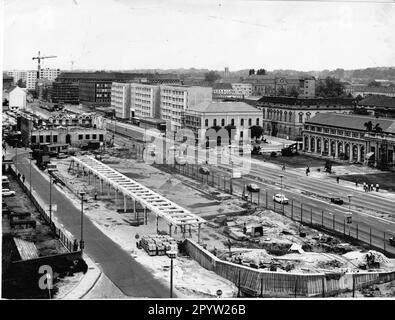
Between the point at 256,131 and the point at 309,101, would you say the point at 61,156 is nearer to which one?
the point at 256,131

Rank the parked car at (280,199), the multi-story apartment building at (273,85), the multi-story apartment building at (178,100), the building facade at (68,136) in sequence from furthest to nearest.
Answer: the multi-story apartment building at (273,85) → the multi-story apartment building at (178,100) → the building facade at (68,136) → the parked car at (280,199)

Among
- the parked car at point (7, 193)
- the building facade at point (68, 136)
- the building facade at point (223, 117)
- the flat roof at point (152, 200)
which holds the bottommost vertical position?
the parked car at point (7, 193)

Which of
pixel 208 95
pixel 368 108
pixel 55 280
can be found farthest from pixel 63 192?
pixel 368 108

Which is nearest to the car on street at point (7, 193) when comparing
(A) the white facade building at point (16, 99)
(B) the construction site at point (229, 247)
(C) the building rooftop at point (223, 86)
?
(B) the construction site at point (229, 247)

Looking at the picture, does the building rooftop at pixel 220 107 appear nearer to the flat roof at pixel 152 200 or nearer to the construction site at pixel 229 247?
the construction site at pixel 229 247

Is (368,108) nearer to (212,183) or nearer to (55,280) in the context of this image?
(212,183)

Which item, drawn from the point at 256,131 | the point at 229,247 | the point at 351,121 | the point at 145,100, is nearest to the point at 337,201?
the point at 229,247

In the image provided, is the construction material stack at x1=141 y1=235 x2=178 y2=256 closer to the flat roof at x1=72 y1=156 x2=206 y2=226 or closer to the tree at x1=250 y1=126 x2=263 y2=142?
the flat roof at x1=72 y1=156 x2=206 y2=226
